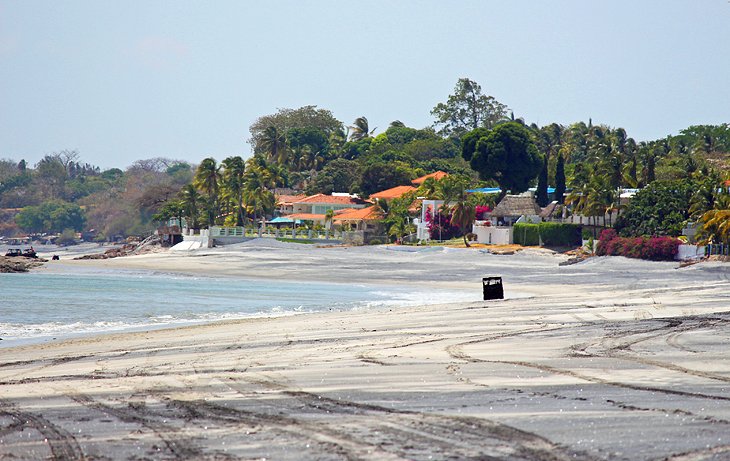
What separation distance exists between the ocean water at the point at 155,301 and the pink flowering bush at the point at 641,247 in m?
17.2

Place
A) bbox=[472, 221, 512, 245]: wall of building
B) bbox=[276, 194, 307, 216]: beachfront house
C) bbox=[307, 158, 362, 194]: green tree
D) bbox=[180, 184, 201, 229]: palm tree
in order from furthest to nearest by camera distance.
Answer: bbox=[307, 158, 362, 194]: green tree < bbox=[276, 194, 307, 216]: beachfront house < bbox=[180, 184, 201, 229]: palm tree < bbox=[472, 221, 512, 245]: wall of building

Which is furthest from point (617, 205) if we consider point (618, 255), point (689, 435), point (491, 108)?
point (491, 108)

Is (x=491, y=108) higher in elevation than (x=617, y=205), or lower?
higher

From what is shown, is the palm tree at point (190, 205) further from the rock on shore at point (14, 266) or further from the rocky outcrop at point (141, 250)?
the rock on shore at point (14, 266)

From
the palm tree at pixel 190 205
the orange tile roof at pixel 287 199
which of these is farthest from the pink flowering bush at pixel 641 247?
the orange tile roof at pixel 287 199

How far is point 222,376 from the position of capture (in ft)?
48.6

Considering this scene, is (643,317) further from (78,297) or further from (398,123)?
(398,123)

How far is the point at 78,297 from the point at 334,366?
94.2ft

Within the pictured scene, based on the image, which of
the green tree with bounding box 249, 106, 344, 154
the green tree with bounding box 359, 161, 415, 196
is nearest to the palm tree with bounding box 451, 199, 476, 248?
the green tree with bounding box 359, 161, 415, 196

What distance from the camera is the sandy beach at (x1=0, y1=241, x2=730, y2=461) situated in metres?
9.52

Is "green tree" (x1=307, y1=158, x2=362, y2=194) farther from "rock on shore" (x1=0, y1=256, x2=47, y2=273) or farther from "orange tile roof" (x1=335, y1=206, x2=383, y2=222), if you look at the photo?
"rock on shore" (x1=0, y1=256, x2=47, y2=273)

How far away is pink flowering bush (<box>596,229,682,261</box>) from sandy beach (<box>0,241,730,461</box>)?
3216 cm

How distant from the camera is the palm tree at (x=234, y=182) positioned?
105 metres

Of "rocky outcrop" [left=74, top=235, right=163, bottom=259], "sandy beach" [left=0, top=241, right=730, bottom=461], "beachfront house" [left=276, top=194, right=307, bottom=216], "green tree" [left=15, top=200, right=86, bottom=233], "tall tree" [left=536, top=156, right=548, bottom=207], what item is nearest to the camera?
"sandy beach" [left=0, top=241, right=730, bottom=461]
